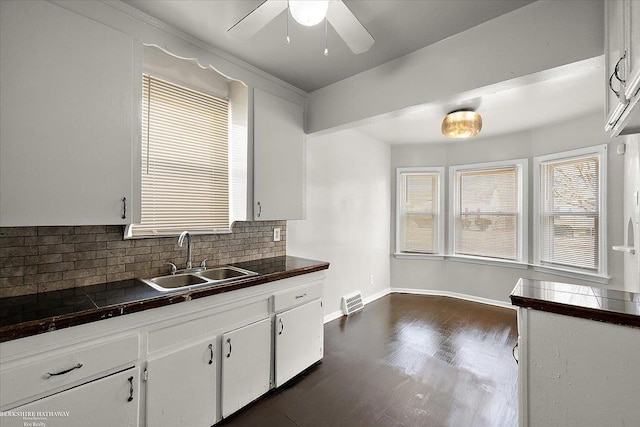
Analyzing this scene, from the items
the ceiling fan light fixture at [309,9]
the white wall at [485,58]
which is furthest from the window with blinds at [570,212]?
the ceiling fan light fixture at [309,9]

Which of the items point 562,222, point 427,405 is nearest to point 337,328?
point 427,405

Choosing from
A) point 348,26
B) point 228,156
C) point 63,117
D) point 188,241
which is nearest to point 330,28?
point 348,26

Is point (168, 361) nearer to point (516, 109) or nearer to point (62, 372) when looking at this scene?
point (62, 372)

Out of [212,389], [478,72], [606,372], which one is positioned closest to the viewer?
[606,372]

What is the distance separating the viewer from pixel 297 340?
226cm

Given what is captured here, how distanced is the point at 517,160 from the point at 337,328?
341 cm

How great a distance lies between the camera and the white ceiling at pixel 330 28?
1665mm

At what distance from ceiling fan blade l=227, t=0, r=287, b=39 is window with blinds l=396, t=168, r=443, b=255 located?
148 inches

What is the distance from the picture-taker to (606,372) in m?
1.19

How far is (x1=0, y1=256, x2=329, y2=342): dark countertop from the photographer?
1.15 meters

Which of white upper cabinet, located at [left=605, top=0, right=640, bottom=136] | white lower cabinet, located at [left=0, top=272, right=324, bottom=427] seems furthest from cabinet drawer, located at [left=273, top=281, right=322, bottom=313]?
white upper cabinet, located at [left=605, top=0, right=640, bottom=136]

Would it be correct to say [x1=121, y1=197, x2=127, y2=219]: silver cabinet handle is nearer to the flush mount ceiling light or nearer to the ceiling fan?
the ceiling fan

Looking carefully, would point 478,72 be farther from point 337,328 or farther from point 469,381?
point 337,328

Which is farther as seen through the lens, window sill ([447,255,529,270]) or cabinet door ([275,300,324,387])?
window sill ([447,255,529,270])
